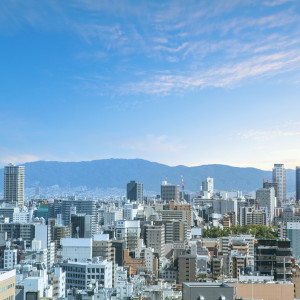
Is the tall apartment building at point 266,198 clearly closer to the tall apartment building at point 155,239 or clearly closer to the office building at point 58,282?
the tall apartment building at point 155,239

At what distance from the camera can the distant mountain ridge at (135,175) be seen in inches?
5074

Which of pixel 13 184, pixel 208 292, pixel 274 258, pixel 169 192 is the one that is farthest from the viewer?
pixel 169 192

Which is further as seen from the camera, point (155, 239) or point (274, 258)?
point (155, 239)

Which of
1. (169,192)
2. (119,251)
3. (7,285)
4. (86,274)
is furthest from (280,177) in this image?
(7,285)

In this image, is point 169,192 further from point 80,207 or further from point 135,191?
point 80,207

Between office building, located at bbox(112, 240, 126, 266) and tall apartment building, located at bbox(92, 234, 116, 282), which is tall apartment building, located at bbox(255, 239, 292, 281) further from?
office building, located at bbox(112, 240, 126, 266)

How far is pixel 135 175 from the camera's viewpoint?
136375 millimetres

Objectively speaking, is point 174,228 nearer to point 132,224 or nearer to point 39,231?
point 132,224

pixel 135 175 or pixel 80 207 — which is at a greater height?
pixel 135 175

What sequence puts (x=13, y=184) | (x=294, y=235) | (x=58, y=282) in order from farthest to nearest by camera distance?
(x=13, y=184) → (x=294, y=235) → (x=58, y=282)

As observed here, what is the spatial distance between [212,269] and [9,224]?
14.5 m

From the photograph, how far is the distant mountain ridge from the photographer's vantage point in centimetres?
12888

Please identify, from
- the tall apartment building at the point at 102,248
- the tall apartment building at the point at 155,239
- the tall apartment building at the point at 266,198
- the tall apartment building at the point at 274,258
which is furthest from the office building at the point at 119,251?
the tall apartment building at the point at 266,198

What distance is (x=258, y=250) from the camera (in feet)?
50.6
